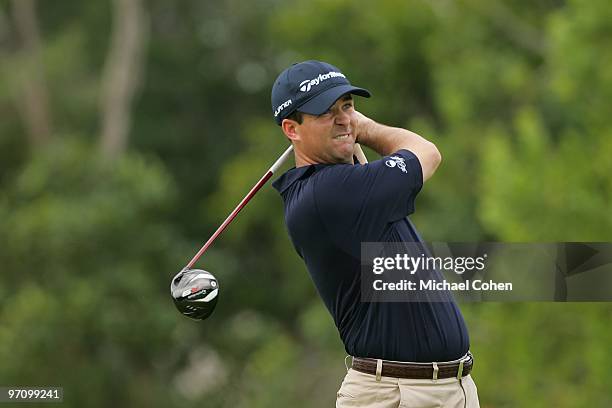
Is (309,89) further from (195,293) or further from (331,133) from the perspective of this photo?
(195,293)

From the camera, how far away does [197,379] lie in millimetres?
18656

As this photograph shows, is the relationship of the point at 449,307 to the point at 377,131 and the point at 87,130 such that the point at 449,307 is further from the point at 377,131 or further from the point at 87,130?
the point at 87,130

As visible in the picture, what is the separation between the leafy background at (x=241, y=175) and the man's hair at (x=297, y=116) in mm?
11219

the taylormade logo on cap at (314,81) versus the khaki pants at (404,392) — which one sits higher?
the taylormade logo on cap at (314,81)

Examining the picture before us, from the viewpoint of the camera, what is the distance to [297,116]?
4.05 metres

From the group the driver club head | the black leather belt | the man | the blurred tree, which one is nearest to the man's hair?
the man

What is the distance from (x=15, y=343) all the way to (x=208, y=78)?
37.6 feet

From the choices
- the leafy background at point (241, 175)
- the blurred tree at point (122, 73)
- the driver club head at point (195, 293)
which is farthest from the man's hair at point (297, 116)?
the blurred tree at point (122, 73)

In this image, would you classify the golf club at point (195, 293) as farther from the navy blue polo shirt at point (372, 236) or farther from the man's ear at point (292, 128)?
the man's ear at point (292, 128)

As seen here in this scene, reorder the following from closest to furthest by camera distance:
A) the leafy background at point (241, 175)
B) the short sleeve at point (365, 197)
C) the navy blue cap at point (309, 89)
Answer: the short sleeve at point (365, 197) < the navy blue cap at point (309, 89) < the leafy background at point (241, 175)

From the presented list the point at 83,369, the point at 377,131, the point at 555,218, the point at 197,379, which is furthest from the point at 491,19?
the point at 377,131

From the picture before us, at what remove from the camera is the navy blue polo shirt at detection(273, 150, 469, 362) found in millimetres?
3863

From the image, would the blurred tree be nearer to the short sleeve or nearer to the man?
the man

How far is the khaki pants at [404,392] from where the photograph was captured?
390cm
